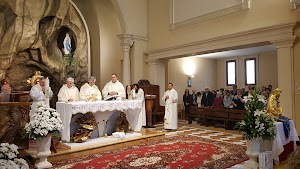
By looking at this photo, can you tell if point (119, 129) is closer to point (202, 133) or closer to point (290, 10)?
point (202, 133)

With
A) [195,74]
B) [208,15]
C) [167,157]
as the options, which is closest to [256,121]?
[167,157]

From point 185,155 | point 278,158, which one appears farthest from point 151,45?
point 278,158

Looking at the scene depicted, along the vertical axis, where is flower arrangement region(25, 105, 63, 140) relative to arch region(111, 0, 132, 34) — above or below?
below

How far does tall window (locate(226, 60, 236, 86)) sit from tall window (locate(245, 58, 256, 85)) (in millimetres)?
923

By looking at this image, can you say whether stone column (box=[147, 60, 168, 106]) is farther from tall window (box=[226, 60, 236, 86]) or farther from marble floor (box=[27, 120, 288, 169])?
tall window (box=[226, 60, 236, 86])

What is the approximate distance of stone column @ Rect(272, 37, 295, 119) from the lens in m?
7.53

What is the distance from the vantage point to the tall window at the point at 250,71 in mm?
16250

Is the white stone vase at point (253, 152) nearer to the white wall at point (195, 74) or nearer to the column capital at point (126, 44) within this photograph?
the column capital at point (126, 44)

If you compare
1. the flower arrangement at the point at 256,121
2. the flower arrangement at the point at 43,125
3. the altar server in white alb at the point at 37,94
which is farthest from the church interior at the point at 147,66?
the flower arrangement at the point at 43,125

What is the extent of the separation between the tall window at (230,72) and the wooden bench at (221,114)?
7538 millimetres

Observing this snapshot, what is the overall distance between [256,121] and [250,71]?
12.8 meters

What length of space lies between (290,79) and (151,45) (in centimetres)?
643

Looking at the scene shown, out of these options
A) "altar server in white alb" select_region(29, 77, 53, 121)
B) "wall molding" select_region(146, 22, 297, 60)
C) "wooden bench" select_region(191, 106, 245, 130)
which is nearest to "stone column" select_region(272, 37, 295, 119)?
"wall molding" select_region(146, 22, 297, 60)

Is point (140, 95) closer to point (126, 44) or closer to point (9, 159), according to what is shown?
point (126, 44)
